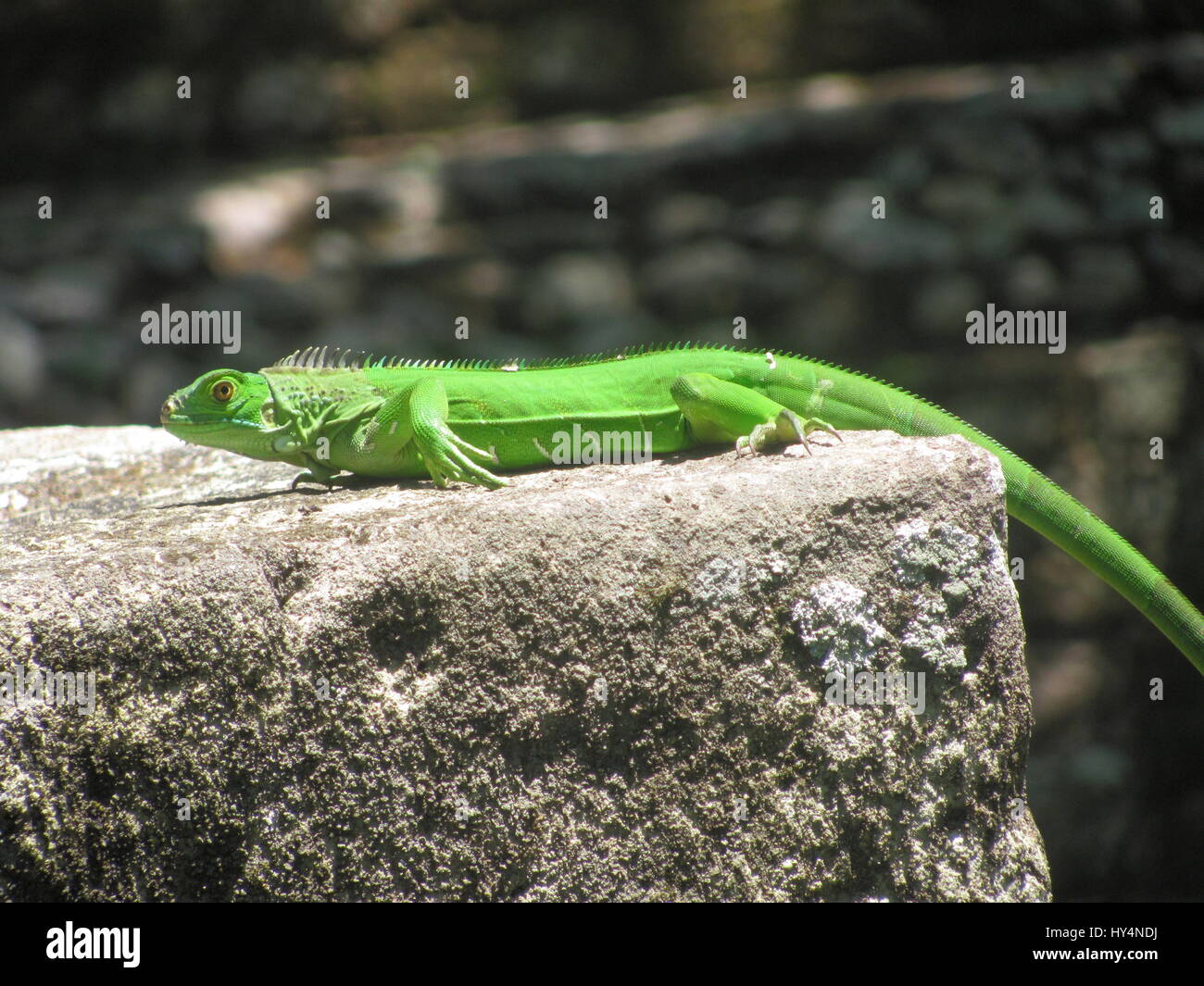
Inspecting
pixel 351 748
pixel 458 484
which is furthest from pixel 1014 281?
pixel 351 748

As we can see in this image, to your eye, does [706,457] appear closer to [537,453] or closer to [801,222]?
[537,453]

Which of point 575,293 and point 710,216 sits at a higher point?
point 710,216

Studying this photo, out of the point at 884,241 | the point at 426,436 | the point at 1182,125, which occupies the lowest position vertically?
the point at 426,436

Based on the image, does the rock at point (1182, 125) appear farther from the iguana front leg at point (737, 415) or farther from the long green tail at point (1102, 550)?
the iguana front leg at point (737, 415)

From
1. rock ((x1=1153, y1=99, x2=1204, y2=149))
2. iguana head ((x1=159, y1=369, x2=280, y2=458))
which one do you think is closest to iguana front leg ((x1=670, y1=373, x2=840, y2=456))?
iguana head ((x1=159, y1=369, x2=280, y2=458))

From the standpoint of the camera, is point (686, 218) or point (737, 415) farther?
point (686, 218)

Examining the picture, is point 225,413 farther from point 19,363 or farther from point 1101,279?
point 1101,279

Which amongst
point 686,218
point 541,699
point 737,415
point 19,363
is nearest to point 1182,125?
point 686,218

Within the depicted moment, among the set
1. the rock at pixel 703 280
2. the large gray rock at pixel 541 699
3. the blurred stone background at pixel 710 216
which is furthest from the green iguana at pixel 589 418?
A: the rock at pixel 703 280

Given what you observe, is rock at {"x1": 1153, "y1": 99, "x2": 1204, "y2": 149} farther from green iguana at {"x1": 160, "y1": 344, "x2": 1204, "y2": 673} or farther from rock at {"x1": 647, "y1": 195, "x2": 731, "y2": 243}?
green iguana at {"x1": 160, "y1": 344, "x2": 1204, "y2": 673}

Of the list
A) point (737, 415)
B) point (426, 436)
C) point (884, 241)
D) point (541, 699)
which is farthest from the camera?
point (884, 241)
